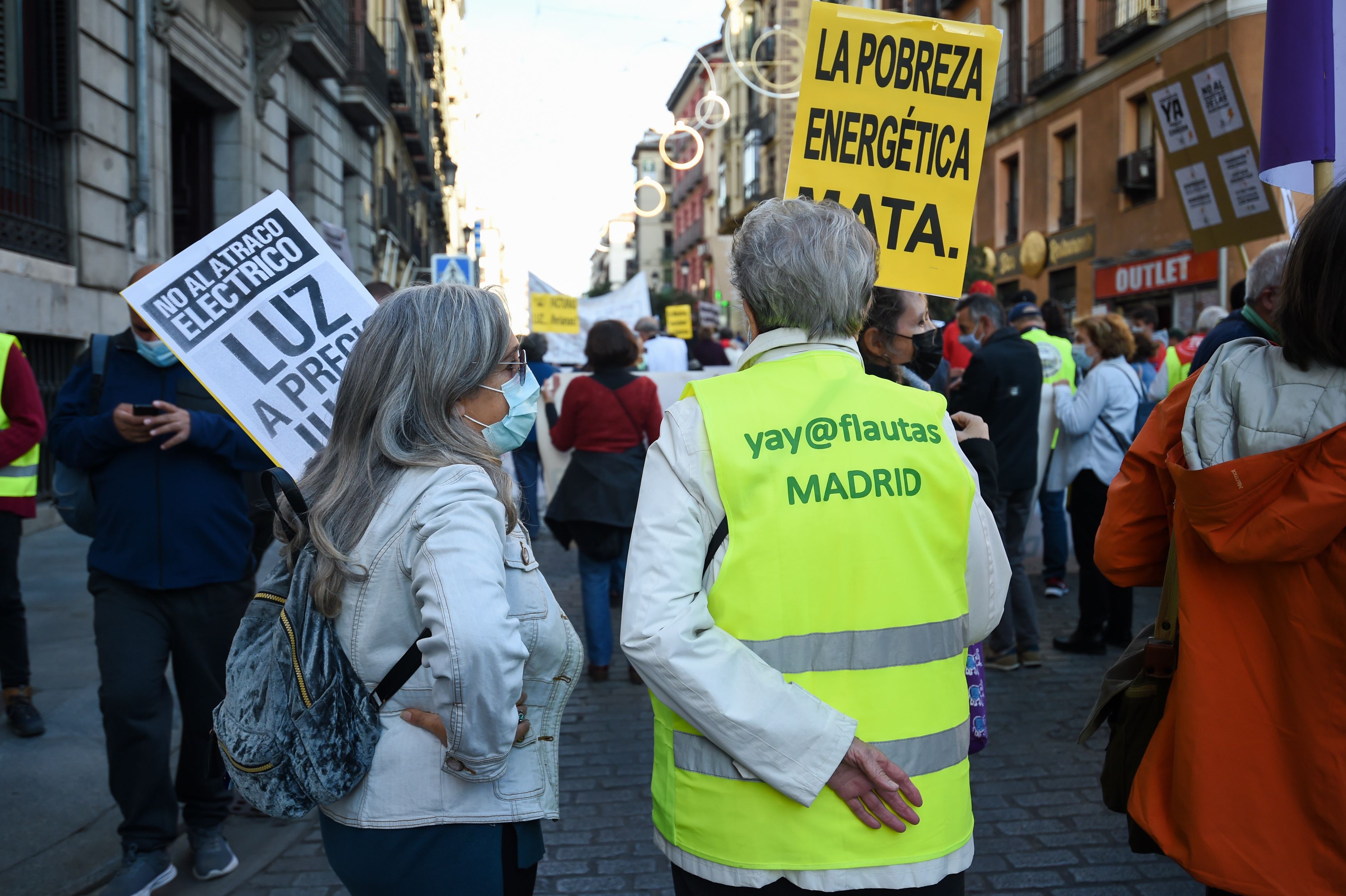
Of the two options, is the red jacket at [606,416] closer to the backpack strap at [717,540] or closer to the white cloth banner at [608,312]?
the backpack strap at [717,540]

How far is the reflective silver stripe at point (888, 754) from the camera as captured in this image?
1.87 meters

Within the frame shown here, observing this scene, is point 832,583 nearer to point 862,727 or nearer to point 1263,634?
point 862,727

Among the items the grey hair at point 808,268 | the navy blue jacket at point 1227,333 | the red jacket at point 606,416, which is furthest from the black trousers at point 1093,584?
the grey hair at point 808,268

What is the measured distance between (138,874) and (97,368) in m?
1.67

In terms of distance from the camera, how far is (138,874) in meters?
3.43

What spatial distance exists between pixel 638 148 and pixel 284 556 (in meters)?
99.6

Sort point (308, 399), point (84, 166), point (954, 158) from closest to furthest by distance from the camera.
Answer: point (308, 399) < point (954, 158) < point (84, 166)

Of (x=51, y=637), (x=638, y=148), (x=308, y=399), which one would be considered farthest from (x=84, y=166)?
(x=638, y=148)

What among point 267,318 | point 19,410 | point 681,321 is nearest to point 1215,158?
point 267,318

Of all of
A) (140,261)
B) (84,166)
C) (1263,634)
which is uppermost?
(84,166)

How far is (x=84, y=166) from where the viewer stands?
31.8 feet

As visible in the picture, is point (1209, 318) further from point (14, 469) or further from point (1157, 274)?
point (1157, 274)

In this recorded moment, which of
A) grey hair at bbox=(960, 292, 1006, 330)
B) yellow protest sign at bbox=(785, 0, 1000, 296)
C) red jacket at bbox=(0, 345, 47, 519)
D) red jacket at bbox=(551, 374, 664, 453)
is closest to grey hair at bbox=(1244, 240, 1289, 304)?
yellow protest sign at bbox=(785, 0, 1000, 296)

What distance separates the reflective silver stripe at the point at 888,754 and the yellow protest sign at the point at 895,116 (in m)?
2.03
